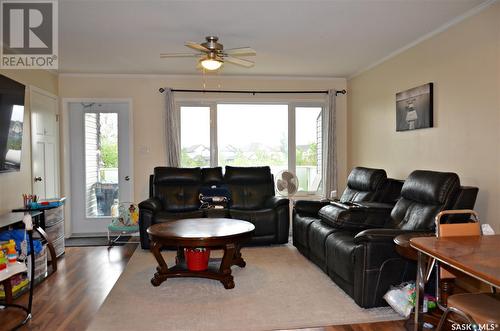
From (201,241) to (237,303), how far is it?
59cm

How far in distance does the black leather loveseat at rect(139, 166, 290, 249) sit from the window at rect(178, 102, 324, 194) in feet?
1.85

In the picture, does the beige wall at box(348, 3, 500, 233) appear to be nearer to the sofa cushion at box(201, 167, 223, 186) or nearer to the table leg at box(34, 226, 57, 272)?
the sofa cushion at box(201, 167, 223, 186)

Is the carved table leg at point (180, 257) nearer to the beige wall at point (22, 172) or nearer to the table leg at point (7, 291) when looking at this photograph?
the table leg at point (7, 291)

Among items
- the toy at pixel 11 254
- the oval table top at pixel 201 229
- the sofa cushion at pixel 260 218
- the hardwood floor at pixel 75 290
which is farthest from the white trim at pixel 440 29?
the toy at pixel 11 254

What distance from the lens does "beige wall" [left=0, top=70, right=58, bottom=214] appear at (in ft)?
12.9

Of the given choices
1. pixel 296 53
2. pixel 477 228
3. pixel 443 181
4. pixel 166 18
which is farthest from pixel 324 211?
pixel 166 18

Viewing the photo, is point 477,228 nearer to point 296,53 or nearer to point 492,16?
point 492,16

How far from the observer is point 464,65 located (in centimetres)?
333

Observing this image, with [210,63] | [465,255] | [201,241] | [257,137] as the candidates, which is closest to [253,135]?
[257,137]

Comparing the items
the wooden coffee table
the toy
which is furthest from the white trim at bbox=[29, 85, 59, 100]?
the wooden coffee table

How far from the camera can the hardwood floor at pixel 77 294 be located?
260 centimetres

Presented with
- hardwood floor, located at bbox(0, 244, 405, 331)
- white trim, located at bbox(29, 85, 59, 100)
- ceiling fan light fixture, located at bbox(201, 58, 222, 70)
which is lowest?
hardwood floor, located at bbox(0, 244, 405, 331)

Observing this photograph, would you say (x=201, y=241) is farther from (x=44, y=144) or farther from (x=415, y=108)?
(x=44, y=144)

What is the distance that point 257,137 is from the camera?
592cm
